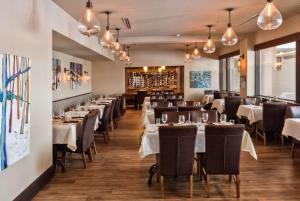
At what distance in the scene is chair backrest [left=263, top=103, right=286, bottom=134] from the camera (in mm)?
7145

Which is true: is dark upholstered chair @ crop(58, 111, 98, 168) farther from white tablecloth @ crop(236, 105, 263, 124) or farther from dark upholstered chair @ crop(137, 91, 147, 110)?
dark upholstered chair @ crop(137, 91, 147, 110)

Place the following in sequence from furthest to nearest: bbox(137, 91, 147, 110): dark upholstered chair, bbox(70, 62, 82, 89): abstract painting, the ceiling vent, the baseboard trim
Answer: bbox(137, 91, 147, 110): dark upholstered chair, bbox(70, 62, 82, 89): abstract painting, the ceiling vent, the baseboard trim

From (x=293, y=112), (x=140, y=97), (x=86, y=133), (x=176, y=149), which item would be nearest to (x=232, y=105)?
(x=293, y=112)

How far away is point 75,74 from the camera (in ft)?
39.2

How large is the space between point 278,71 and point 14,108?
317 inches

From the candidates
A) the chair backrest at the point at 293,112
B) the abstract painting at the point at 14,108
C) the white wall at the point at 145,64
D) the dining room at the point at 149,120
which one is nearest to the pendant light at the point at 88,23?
the dining room at the point at 149,120

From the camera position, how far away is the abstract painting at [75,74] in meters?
11.3

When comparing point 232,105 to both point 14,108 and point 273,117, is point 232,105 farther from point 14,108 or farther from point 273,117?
point 14,108

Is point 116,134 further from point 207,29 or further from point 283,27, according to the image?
point 283,27

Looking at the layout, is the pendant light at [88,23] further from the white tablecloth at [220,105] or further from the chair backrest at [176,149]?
the white tablecloth at [220,105]

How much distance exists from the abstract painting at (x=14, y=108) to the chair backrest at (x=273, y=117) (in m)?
5.22

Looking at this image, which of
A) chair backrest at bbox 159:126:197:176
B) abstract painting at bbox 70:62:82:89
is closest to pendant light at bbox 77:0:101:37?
chair backrest at bbox 159:126:197:176

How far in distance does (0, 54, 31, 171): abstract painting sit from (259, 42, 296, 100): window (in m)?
6.92

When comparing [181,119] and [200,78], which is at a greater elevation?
[200,78]
